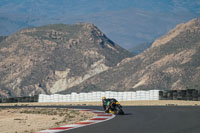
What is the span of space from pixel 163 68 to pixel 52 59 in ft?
167

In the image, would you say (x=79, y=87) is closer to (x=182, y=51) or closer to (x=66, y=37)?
(x=182, y=51)

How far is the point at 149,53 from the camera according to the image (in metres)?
121

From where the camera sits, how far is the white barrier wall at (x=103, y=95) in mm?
52569

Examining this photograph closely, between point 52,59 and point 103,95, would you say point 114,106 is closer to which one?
point 103,95

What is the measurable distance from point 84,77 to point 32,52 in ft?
84.6

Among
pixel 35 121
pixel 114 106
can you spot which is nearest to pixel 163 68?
pixel 114 106

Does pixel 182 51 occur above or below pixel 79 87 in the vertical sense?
above

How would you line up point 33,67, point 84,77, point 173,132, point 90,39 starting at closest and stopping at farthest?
1. point 173,132
2. point 84,77
3. point 33,67
4. point 90,39

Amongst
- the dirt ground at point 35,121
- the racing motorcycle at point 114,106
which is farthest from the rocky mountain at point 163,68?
the dirt ground at point 35,121

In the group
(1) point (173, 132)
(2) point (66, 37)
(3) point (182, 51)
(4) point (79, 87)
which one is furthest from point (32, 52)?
(1) point (173, 132)

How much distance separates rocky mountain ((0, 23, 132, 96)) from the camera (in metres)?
136

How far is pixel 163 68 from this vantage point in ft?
346

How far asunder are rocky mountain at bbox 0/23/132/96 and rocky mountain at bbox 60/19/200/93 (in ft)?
57.1

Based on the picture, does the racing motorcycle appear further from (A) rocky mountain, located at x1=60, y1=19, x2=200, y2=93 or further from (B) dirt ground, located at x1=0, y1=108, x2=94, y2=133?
(A) rocky mountain, located at x1=60, y1=19, x2=200, y2=93
